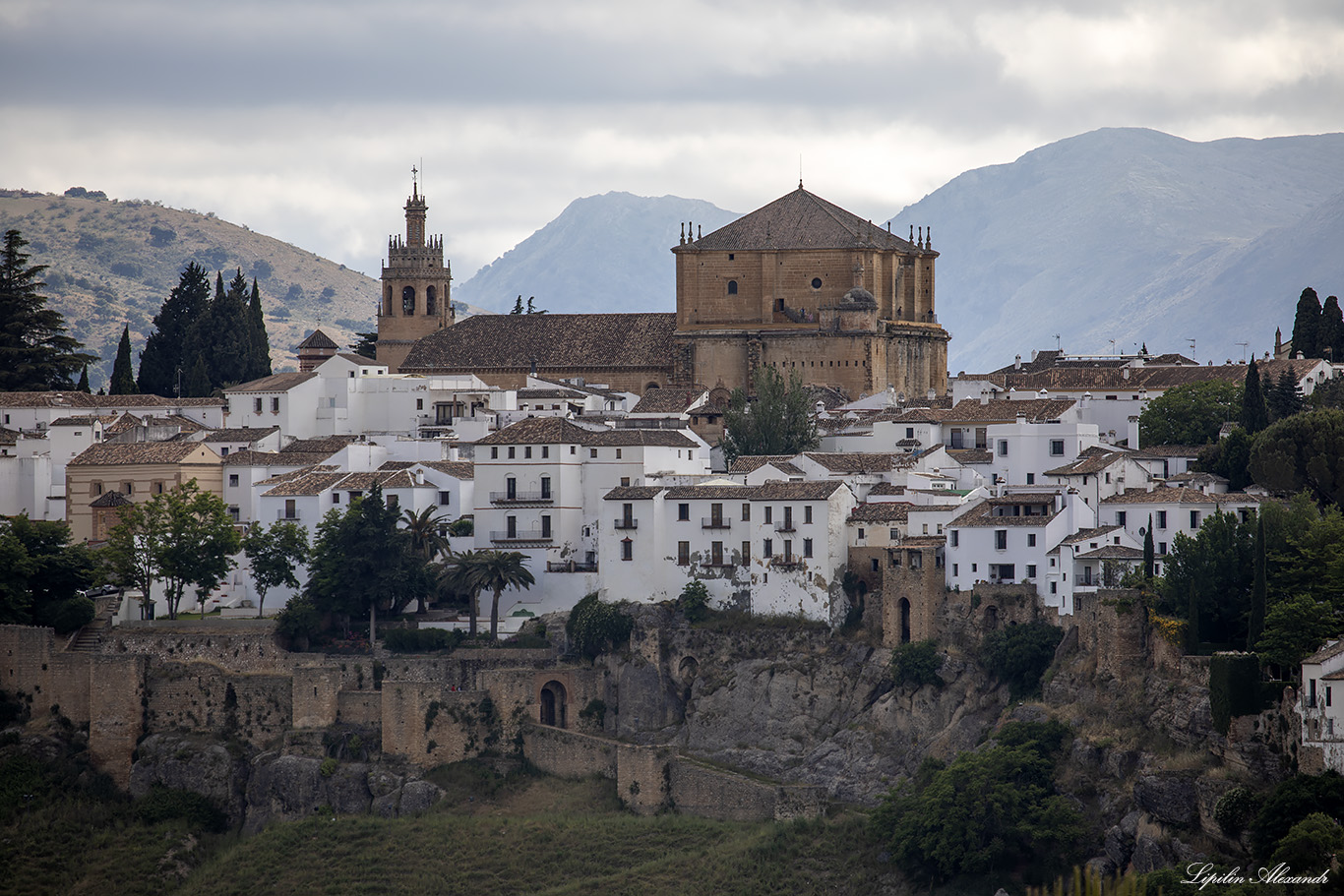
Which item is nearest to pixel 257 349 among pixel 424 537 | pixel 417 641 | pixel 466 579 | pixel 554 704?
pixel 424 537

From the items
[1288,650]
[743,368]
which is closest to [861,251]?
[743,368]

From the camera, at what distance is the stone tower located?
93.3 m

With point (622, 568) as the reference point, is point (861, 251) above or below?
above

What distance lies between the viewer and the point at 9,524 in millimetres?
63500

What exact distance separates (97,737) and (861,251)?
38460mm

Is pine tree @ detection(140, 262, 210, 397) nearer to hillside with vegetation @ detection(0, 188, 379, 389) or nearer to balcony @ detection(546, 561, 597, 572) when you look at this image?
balcony @ detection(546, 561, 597, 572)

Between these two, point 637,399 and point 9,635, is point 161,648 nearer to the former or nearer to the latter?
point 9,635

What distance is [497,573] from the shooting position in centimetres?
5862

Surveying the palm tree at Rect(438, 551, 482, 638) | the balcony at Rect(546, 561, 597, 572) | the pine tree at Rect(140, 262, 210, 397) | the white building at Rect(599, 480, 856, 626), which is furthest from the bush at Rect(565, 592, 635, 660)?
the pine tree at Rect(140, 262, 210, 397)

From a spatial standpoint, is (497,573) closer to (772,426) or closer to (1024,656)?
(772,426)

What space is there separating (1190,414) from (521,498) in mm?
22114

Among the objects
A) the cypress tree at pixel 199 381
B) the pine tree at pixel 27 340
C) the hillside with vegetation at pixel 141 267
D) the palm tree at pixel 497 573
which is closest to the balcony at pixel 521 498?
the palm tree at pixel 497 573

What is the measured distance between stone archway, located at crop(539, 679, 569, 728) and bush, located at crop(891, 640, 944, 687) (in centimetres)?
1002

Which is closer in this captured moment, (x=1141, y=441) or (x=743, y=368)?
(x=1141, y=441)
